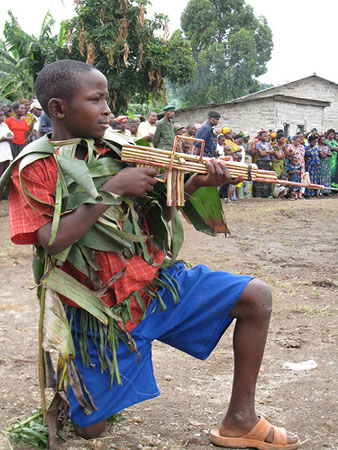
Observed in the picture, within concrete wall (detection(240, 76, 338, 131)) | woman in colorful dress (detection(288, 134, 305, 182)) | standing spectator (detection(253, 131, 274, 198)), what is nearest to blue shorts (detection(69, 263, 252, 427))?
standing spectator (detection(253, 131, 274, 198))

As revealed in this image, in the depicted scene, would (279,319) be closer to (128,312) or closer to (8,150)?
(128,312)

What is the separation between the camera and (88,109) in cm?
219

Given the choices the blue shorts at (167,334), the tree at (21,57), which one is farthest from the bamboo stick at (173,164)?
the tree at (21,57)

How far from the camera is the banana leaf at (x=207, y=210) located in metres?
2.64

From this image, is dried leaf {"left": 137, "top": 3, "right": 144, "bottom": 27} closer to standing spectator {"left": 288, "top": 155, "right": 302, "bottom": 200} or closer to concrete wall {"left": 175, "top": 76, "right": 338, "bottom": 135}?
standing spectator {"left": 288, "top": 155, "right": 302, "bottom": 200}

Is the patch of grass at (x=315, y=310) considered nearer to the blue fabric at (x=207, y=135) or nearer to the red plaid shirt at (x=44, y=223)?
the red plaid shirt at (x=44, y=223)

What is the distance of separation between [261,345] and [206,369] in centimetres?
107

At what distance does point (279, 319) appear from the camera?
415 cm

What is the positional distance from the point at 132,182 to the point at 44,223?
0.40 m

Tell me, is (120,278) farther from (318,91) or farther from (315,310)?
(318,91)

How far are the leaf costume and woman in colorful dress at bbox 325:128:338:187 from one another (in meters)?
13.1

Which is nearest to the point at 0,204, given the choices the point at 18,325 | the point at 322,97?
the point at 18,325

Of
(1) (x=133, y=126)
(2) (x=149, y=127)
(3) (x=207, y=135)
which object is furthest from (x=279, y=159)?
(1) (x=133, y=126)

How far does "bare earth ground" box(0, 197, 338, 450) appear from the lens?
2510 mm
